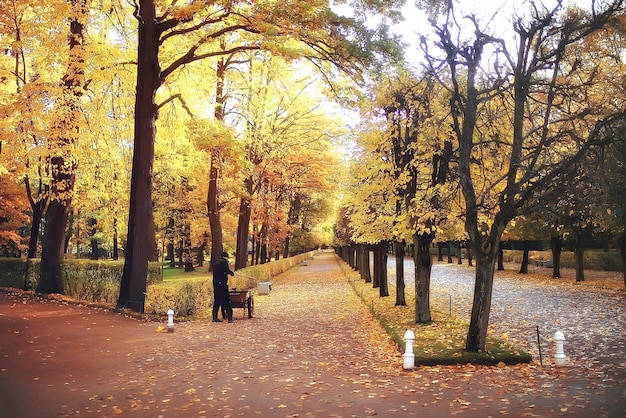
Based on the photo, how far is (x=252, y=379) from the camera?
8.59m

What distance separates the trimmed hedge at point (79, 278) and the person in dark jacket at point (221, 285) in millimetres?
4828

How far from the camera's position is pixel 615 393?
7.22 m

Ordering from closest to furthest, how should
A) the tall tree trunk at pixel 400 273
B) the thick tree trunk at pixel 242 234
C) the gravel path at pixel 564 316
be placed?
the gravel path at pixel 564 316
the tall tree trunk at pixel 400 273
the thick tree trunk at pixel 242 234

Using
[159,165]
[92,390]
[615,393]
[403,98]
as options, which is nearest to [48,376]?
[92,390]

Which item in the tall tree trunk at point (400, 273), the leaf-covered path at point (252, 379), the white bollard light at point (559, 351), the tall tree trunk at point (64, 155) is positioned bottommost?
the leaf-covered path at point (252, 379)

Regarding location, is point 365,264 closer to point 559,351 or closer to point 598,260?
point 598,260

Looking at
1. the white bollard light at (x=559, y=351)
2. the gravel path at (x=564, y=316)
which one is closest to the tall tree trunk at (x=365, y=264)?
the gravel path at (x=564, y=316)

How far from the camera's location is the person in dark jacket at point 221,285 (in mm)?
15203

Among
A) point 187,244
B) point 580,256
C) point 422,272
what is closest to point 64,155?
point 422,272

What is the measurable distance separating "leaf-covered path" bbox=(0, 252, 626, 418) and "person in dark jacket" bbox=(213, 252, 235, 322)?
1.37m

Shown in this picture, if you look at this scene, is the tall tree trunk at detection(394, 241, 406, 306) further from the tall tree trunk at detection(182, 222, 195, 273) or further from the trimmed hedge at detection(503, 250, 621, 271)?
the tall tree trunk at detection(182, 222, 195, 273)

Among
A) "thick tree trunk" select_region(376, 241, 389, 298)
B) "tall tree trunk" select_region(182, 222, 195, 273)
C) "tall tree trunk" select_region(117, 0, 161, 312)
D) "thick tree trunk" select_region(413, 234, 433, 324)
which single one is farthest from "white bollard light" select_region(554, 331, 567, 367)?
"tall tree trunk" select_region(182, 222, 195, 273)

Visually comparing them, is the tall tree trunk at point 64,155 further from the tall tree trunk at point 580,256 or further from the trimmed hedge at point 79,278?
the tall tree trunk at point 580,256

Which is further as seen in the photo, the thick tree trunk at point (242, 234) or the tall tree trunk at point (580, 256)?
the thick tree trunk at point (242, 234)
